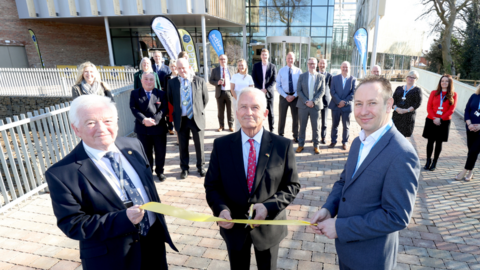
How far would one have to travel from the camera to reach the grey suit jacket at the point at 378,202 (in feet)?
4.95

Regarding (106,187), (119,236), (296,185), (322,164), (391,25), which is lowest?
(322,164)

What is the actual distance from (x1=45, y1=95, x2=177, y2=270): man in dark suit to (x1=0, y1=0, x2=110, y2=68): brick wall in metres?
26.1

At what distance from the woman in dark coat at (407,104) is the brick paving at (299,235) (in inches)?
42.9

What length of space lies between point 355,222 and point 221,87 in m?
6.83

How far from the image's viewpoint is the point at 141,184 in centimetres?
207

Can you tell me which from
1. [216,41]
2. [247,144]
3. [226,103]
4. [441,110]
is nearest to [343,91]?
[441,110]

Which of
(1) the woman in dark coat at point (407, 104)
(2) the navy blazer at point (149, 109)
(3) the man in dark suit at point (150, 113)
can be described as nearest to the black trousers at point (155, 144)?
(3) the man in dark suit at point (150, 113)

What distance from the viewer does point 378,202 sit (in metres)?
1.63

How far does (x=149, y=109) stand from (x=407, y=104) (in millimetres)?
5248

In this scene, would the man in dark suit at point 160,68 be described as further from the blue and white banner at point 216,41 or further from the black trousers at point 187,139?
the blue and white banner at point 216,41

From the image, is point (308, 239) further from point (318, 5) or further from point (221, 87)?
point (318, 5)

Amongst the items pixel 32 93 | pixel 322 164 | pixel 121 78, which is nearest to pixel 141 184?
pixel 322 164

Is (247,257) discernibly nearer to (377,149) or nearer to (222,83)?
(377,149)

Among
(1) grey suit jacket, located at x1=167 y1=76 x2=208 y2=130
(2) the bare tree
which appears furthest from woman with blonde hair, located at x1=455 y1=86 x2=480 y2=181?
(2) the bare tree
